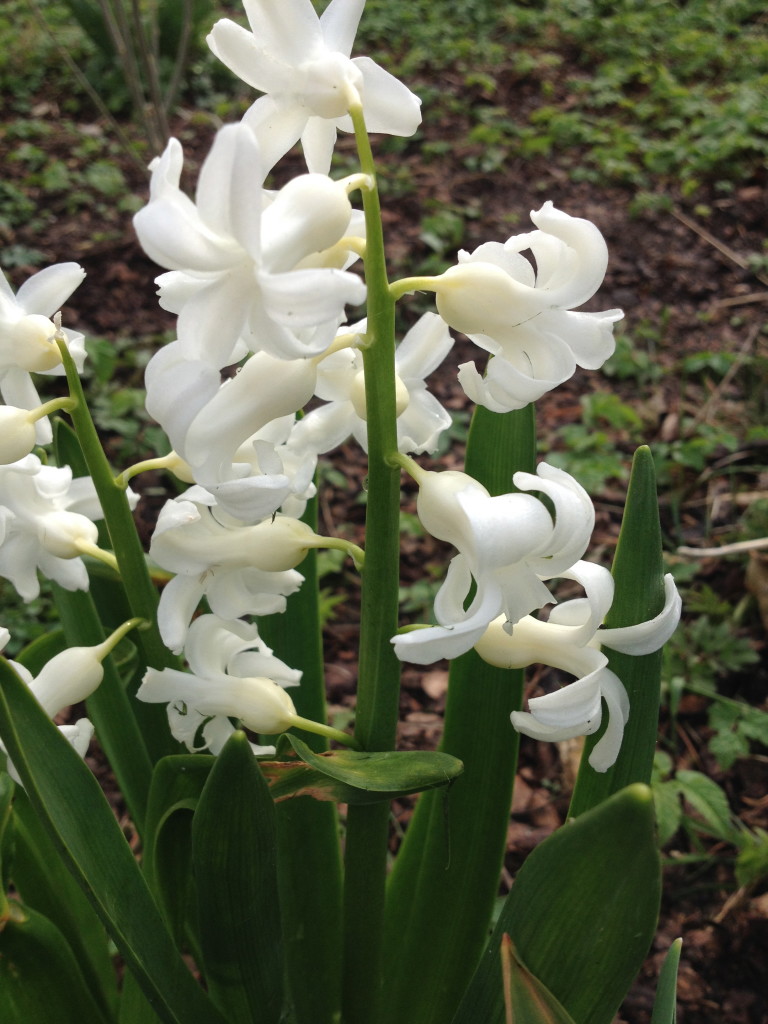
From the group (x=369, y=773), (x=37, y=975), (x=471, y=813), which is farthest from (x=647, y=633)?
(x=37, y=975)

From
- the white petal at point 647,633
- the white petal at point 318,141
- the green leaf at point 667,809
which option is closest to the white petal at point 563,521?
the white petal at point 647,633

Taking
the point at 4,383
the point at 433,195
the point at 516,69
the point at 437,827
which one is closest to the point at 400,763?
the point at 437,827

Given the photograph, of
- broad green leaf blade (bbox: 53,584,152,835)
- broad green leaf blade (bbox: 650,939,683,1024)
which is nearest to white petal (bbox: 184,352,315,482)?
broad green leaf blade (bbox: 53,584,152,835)

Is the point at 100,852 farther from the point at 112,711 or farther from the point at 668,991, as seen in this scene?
the point at 668,991

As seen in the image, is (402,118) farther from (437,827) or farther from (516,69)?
(516,69)

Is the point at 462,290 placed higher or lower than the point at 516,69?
higher

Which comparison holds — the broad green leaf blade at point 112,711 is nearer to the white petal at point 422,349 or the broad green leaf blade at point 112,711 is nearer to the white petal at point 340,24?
the white petal at point 422,349
